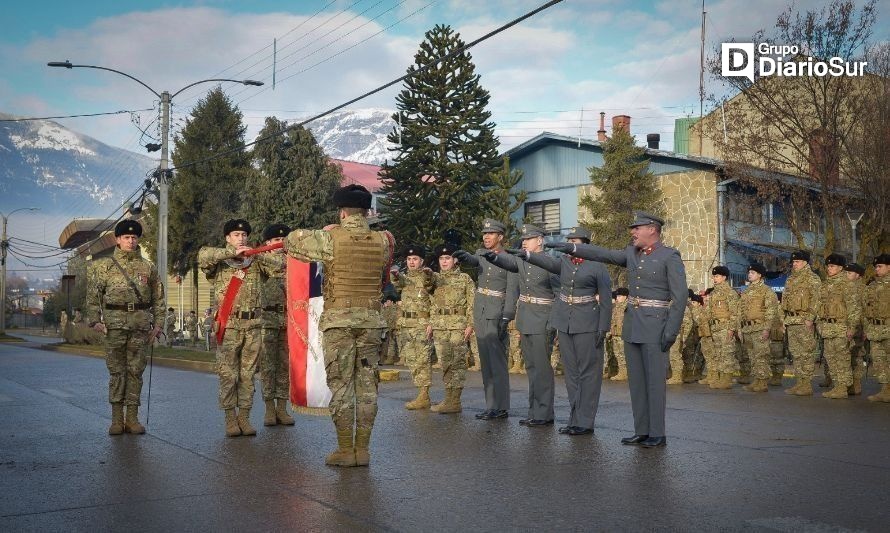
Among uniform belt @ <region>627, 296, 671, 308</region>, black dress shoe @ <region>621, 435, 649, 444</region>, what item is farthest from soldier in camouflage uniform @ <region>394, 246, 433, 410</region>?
black dress shoe @ <region>621, 435, 649, 444</region>

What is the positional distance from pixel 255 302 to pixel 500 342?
10.0ft

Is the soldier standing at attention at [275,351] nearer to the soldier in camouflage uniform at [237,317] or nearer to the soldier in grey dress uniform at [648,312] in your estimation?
the soldier in camouflage uniform at [237,317]

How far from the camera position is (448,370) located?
12.0 m

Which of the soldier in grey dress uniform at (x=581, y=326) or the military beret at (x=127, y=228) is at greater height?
the military beret at (x=127, y=228)

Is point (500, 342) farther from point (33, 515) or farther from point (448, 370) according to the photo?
point (33, 515)

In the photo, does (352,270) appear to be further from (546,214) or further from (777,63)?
(546,214)

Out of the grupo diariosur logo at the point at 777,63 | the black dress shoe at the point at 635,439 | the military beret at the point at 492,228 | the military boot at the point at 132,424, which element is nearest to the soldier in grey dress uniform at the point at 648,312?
the black dress shoe at the point at 635,439

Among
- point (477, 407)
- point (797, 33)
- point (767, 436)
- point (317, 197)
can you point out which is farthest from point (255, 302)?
point (317, 197)

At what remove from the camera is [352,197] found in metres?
7.96

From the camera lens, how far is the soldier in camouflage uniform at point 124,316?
10172 millimetres

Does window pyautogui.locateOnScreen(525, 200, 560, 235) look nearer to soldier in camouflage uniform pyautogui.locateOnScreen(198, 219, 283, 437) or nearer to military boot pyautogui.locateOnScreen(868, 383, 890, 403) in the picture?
military boot pyautogui.locateOnScreen(868, 383, 890, 403)

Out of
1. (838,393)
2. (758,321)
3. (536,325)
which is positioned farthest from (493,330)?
(758,321)

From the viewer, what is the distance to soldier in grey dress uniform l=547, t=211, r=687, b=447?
897 centimetres

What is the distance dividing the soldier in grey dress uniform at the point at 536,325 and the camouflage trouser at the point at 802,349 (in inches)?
235
